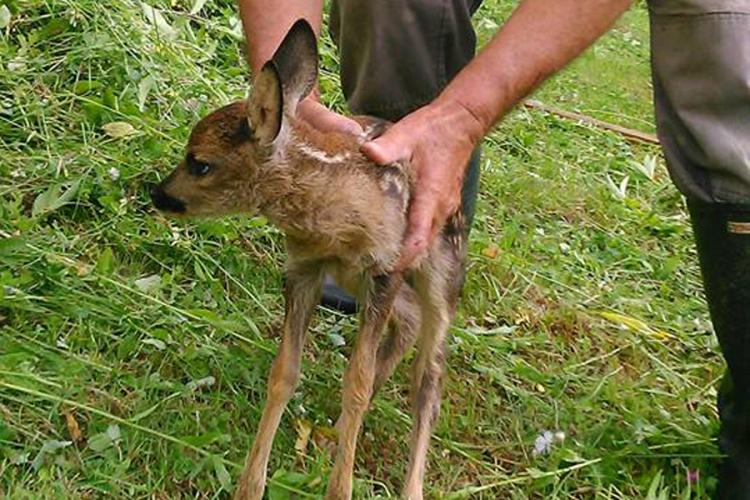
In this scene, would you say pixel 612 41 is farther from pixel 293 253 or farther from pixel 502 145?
→ pixel 293 253

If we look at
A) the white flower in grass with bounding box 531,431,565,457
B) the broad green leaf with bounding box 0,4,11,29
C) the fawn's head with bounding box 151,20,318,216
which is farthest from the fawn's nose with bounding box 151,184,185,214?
the broad green leaf with bounding box 0,4,11,29

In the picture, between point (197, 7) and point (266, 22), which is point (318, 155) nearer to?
point (266, 22)

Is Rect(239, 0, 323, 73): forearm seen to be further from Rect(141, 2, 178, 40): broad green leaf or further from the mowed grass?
Rect(141, 2, 178, 40): broad green leaf

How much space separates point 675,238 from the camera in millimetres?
4707

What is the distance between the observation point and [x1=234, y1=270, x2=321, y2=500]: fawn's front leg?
2.71 m

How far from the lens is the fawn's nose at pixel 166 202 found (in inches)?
108

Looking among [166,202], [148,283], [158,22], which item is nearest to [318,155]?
[166,202]

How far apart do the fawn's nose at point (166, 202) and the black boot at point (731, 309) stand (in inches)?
47.9

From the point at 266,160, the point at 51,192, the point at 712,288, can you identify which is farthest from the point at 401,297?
the point at 51,192

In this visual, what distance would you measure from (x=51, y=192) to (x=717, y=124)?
1.87 metres

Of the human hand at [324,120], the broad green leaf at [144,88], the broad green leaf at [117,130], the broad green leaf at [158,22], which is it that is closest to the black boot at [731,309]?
the human hand at [324,120]

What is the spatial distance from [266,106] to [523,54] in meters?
0.64

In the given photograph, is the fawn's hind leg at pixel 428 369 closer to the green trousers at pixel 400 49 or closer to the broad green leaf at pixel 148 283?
the green trousers at pixel 400 49

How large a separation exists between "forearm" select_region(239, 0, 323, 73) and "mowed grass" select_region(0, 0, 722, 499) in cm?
70
